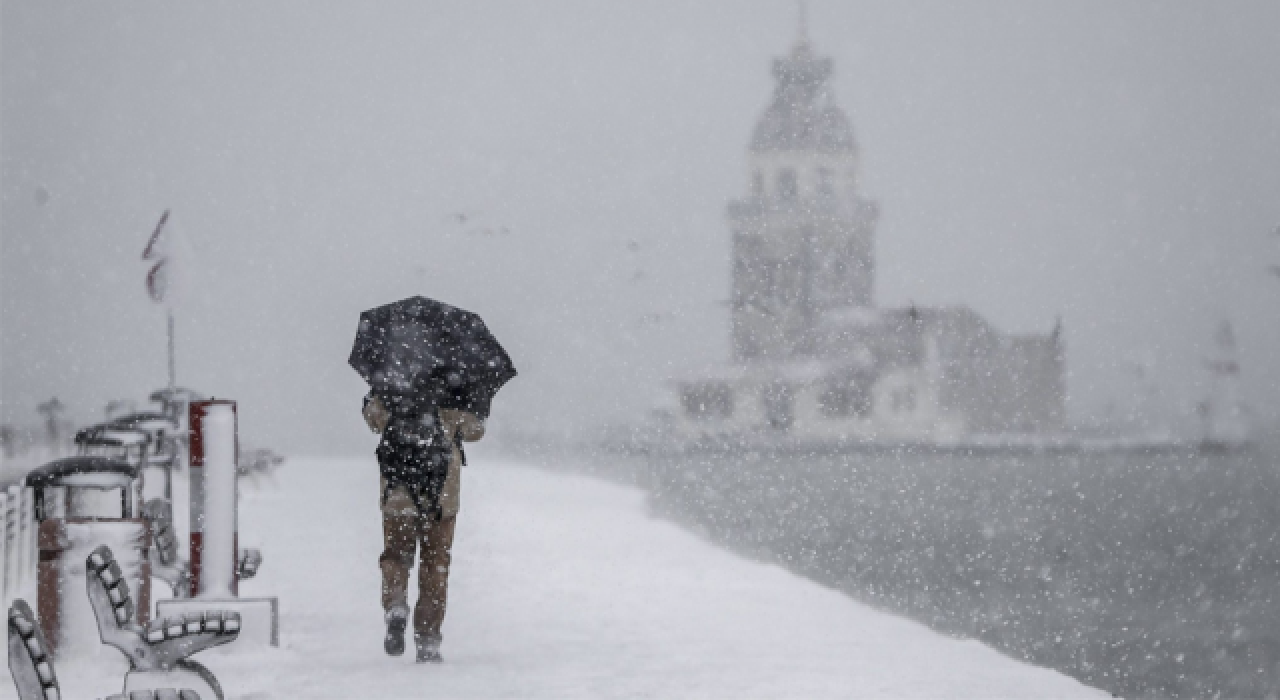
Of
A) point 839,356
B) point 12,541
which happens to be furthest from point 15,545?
point 839,356

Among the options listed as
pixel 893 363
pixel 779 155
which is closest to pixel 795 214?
pixel 779 155

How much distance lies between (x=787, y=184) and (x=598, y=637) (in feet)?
452

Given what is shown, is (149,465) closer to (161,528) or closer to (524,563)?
(161,528)

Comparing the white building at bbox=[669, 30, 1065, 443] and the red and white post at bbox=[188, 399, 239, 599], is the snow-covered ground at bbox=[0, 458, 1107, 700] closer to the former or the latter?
the red and white post at bbox=[188, 399, 239, 599]

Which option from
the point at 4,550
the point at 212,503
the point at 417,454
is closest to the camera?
the point at 417,454

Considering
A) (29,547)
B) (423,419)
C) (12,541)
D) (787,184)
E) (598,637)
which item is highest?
(787,184)

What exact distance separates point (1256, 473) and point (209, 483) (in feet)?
528

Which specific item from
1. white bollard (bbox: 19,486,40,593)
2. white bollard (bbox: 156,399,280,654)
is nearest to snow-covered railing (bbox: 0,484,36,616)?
white bollard (bbox: 19,486,40,593)

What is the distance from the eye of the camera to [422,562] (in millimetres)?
7453

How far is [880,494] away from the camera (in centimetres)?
9369

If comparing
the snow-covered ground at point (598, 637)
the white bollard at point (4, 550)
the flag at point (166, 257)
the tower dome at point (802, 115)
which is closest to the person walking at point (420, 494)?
the snow-covered ground at point (598, 637)

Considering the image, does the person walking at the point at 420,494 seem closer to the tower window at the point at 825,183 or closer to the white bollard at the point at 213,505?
the white bollard at the point at 213,505

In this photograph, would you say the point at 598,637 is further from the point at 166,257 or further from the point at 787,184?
the point at 787,184

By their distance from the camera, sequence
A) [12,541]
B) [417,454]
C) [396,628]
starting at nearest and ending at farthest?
[417,454]
[396,628]
[12,541]
